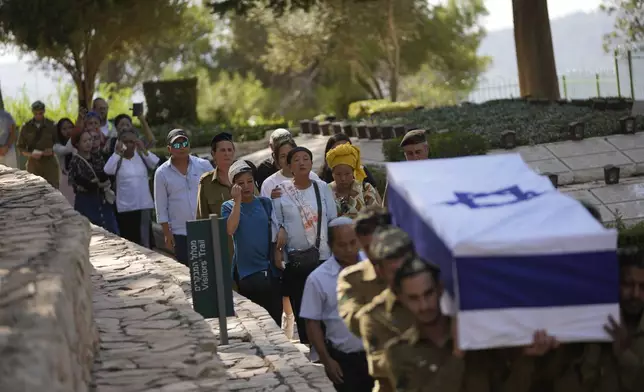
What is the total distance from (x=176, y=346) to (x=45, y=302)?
1.77 metres

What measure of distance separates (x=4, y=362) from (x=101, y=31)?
31895 mm

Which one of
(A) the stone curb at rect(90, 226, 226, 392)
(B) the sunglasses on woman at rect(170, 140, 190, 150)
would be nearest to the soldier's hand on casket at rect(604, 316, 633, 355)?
(A) the stone curb at rect(90, 226, 226, 392)

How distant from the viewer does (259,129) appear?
33.3 m

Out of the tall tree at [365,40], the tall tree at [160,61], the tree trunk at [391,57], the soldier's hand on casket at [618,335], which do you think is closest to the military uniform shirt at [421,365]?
the soldier's hand on casket at [618,335]

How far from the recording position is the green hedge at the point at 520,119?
2023 cm

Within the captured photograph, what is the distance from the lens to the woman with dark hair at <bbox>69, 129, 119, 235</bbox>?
15094 mm

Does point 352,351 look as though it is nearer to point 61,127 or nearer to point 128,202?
point 128,202

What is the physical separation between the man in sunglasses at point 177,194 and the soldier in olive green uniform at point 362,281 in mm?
5359

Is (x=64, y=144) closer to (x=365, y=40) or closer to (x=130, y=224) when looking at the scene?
(x=130, y=224)

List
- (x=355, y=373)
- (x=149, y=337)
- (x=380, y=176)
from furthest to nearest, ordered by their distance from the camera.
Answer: (x=380, y=176), (x=355, y=373), (x=149, y=337)

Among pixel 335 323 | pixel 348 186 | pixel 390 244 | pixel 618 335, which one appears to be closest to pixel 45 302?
pixel 390 244

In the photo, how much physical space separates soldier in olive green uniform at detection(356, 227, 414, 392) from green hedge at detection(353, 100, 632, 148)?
43.7 feet

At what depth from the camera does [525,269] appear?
5500mm

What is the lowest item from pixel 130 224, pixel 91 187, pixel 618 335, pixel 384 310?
pixel 618 335
